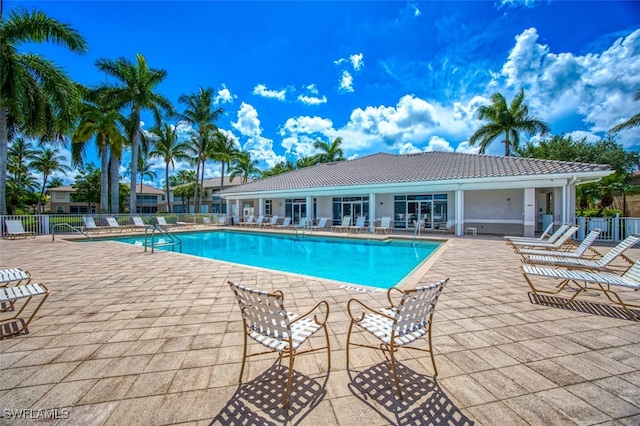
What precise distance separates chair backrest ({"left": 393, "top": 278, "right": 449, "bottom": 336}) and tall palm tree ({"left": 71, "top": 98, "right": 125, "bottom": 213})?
25.1 m

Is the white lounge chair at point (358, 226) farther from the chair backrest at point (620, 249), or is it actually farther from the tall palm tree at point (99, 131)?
the tall palm tree at point (99, 131)

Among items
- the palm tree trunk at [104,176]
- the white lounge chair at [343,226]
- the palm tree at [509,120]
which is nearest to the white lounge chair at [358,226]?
the white lounge chair at [343,226]

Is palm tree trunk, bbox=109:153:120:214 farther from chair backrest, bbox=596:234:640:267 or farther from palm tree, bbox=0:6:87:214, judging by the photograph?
chair backrest, bbox=596:234:640:267

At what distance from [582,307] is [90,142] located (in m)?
28.8

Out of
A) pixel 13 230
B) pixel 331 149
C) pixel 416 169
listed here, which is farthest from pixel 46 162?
pixel 416 169

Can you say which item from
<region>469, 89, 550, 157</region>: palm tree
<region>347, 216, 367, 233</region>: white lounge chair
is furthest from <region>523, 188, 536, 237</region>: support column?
<region>469, 89, 550, 157</region>: palm tree

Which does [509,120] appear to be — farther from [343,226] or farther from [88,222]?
[88,222]

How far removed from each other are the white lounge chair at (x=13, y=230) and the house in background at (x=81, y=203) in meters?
27.9

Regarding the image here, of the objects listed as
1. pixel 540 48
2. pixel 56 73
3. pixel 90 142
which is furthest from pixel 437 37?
pixel 90 142

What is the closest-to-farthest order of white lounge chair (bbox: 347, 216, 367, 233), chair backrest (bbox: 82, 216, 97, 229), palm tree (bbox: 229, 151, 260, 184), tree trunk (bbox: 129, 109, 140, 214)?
chair backrest (bbox: 82, 216, 97, 229), white lounge chair (bbox: 347, 216, 367, 233), tree trunk (bbox: 129, 109, 140, 214), palm tree (bbox: 229, 151, 260, 184)

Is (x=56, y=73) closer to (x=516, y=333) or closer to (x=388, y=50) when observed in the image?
(x=388, y=50)

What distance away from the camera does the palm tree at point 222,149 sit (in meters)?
29.7

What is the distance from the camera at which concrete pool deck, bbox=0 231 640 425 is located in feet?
6.36

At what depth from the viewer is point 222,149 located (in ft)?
102
